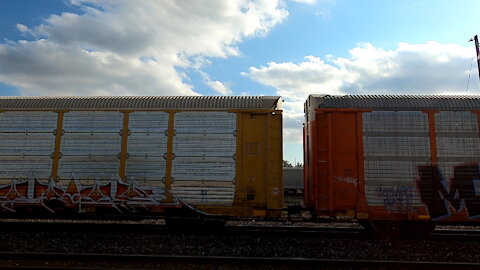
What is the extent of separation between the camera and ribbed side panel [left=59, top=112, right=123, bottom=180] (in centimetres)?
921

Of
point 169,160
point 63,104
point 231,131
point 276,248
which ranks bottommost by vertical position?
point 276,248

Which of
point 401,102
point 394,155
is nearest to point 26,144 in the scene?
point 394,155

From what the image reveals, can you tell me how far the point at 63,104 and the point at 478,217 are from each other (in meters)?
11.5

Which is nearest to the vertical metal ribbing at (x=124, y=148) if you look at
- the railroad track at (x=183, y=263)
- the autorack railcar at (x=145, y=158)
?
the autorack railcar at (x=145, y=158)

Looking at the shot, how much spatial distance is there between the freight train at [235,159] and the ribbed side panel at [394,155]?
26 mm

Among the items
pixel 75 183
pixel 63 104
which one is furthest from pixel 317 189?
pixel 63 104

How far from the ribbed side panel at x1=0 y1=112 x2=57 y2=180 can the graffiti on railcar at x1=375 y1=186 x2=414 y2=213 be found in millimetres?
8980

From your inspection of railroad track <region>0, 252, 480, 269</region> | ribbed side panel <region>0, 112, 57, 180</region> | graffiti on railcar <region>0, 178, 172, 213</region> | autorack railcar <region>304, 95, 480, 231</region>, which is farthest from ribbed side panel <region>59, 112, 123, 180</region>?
autorack railcar <region>304, 95, 480, 231</region>

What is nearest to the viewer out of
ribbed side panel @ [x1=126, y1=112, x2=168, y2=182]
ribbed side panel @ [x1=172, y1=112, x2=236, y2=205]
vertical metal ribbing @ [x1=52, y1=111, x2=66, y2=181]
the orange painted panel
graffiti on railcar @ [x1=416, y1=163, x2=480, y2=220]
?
graffiti on railcar @ [x1=416, y1=163, x2=480, y2=220]

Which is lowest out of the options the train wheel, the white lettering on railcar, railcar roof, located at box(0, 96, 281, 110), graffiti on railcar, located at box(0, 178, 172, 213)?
the train wheel

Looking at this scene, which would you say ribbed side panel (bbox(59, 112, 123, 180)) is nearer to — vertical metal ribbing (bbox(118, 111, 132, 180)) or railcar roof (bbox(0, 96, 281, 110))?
vertical metal ribbing (bbox(118, 111, 132, 180))

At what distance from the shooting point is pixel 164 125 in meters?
9.34

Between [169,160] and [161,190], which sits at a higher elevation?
[169,160]

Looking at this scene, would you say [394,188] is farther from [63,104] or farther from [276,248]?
[63,104]
